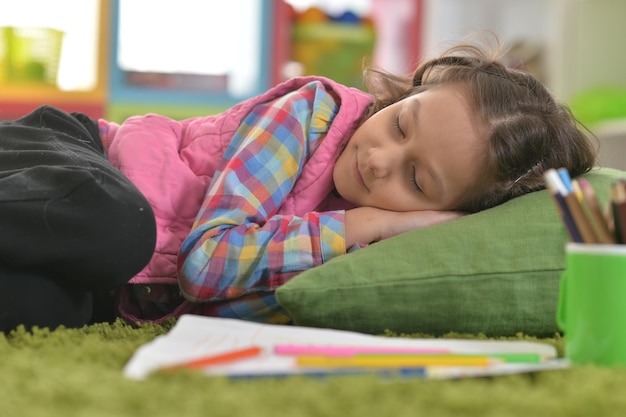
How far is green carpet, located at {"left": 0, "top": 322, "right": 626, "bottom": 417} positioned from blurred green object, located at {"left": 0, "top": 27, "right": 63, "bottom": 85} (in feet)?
6.75

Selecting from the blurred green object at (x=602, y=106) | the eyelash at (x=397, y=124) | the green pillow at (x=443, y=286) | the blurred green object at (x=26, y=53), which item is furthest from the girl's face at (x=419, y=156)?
the blurred green object at (x=26, y=53)

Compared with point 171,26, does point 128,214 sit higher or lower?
lower

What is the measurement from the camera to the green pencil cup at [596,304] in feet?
2.09

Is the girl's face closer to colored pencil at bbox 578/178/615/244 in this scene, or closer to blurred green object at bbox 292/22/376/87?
colored pencil at bbox 578/178/615/244

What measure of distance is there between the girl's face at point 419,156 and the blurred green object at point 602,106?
163 centimetres

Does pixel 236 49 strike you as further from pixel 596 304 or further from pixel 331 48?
pixel 596 304

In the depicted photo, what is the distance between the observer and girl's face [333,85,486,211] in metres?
0.99

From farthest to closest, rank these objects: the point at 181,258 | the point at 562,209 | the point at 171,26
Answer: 1. the point at 171,26
2. the point at 181,258
3. the point at 562,209

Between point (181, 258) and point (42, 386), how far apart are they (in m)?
0.41

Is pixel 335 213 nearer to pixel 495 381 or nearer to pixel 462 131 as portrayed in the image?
pixel 462 131

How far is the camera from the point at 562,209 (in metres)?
0.65

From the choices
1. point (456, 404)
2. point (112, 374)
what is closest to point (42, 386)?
point (112, 374)

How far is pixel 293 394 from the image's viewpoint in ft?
1.71

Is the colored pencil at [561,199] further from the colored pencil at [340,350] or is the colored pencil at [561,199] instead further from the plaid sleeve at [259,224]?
the plaid sleeve at [259,224]
